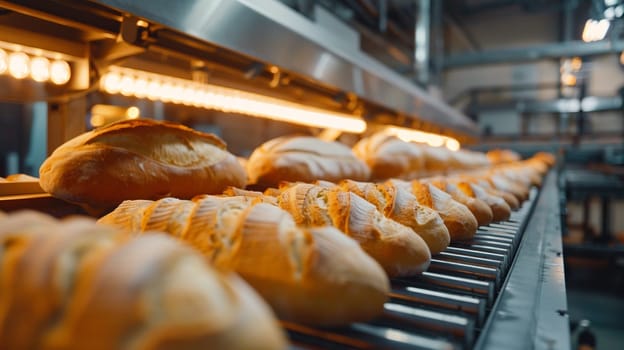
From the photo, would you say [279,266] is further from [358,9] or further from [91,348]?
[358,9]

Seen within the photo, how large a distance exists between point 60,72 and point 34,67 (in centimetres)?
10

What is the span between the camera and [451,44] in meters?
10.6

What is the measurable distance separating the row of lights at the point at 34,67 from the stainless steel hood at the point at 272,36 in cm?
70

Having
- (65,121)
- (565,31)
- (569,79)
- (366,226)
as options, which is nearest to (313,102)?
(65,121)

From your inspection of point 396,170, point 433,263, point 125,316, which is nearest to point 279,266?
point 125,316

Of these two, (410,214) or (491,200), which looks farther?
(491,200)

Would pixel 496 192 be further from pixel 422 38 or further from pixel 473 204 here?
pixel 422 38

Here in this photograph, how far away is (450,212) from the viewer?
1241 mm

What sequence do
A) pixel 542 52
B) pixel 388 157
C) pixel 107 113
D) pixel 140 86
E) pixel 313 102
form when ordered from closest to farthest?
1. pixel 388 157
2. pixel 140 86
3. pixel 313 102
4. pixel 107 113
5. pixel 542 52

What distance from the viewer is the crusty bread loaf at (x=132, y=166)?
1029 millimetres

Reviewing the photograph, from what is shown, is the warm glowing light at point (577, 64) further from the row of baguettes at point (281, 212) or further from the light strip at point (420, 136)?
the row of baguettes at point (281, 212)

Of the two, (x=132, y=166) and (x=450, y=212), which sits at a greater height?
(x=132, y=166)

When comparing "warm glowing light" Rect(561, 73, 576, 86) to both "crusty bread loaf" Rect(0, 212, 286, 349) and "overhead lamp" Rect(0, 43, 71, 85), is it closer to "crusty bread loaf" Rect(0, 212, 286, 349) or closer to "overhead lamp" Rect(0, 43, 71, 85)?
"overhead lamp" Rect(0, 43, 71, 85)

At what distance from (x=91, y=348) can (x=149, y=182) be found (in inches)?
28.3
